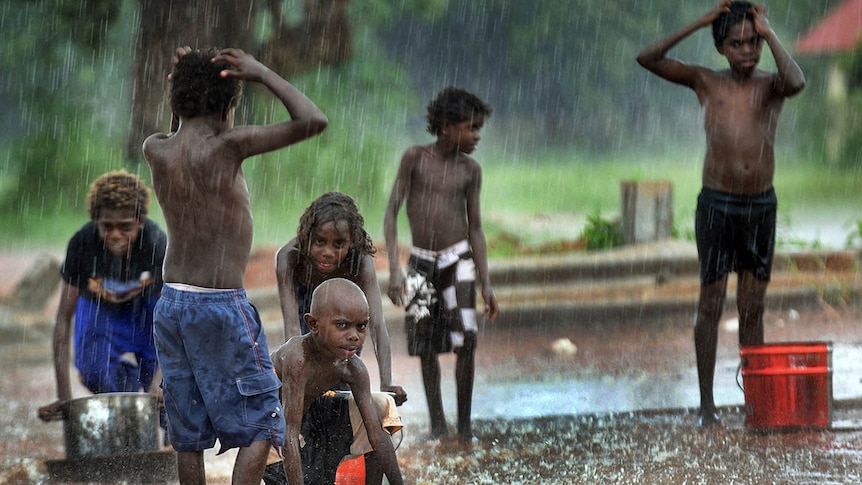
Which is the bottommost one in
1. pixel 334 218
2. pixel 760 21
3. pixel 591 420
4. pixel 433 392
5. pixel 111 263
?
pixel 591 420

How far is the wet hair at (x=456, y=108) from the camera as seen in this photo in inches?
214

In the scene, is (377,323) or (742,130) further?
(742,130)

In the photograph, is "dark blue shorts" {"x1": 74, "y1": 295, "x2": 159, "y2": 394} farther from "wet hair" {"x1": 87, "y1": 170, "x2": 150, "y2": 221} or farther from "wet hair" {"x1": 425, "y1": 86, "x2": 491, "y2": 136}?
"wet hair" {"x1": 425, "y1": 86, "x2": 491, "y2": 136}

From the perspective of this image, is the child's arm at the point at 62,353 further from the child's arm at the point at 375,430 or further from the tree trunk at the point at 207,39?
the tree trunk at the point at 207,39

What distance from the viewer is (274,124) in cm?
336

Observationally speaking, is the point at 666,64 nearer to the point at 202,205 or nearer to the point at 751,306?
the point at 751,306

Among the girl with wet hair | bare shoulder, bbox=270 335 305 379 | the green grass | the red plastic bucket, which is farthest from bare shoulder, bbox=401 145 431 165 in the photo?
the green grass

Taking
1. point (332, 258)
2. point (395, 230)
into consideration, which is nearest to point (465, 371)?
point (395, 230)

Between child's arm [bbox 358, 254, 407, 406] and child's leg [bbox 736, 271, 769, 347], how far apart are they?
2.13 metres

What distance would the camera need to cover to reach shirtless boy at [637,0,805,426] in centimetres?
541

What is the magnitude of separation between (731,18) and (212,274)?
3097mm

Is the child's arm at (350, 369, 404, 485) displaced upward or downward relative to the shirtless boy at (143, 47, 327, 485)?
downward

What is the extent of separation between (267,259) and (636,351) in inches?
219

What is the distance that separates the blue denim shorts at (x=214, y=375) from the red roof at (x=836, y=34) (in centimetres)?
1725
